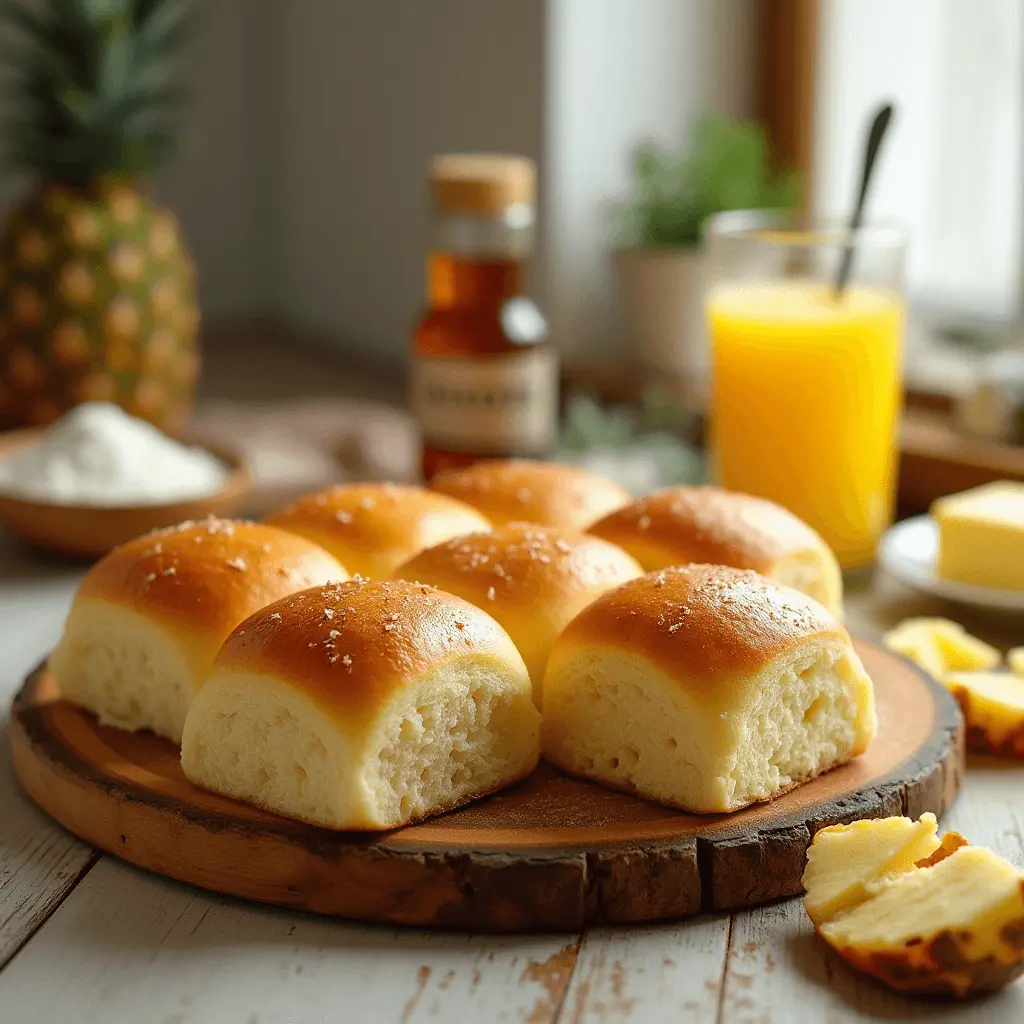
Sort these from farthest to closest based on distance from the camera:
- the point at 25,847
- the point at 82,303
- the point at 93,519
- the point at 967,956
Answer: the point at 82,303 < the point at 93,519 < the point at 25,847 < the point at 967,956

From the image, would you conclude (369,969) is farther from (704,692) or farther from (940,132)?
(940,132)

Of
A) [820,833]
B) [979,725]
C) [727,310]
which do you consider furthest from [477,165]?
[820,833]

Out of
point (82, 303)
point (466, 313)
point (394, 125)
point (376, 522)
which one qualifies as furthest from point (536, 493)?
point (394, 125)

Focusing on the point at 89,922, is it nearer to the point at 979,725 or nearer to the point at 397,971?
the point at 397,971

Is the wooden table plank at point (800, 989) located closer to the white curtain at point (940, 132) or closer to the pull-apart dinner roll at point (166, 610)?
the pull-apart dinner roll at point (166, 610)

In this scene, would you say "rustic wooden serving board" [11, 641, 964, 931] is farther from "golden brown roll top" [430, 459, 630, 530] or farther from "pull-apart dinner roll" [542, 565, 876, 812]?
"golden brown roll top" [430, 459, 630, 530]
